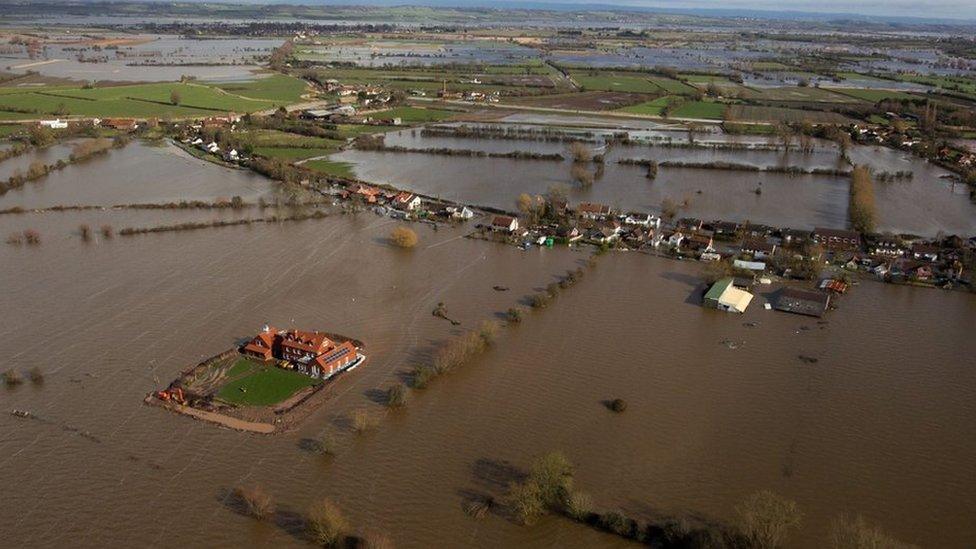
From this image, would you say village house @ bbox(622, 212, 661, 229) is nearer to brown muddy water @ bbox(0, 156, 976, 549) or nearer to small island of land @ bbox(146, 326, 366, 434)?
brown muddy water @ bbox(0, 156, 976, 549)

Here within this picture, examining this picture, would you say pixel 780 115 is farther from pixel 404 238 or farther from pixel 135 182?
pixel 135 182

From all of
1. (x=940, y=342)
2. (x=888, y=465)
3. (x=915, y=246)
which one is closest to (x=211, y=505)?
(x=888, y=465)

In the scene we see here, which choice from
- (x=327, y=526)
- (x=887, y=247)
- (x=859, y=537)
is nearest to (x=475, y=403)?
(x=327, y=526)

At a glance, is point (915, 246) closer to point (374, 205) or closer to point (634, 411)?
point (634, 411)

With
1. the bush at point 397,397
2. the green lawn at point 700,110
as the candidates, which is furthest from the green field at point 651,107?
the bush at point 397,397

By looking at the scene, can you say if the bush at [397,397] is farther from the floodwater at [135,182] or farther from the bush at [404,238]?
the floodwater at [135,182]
